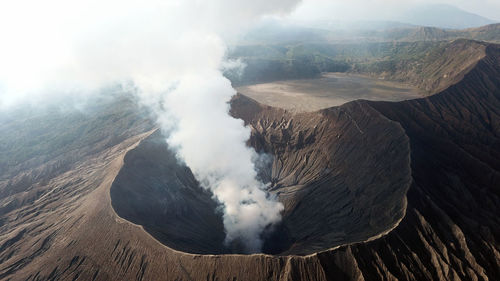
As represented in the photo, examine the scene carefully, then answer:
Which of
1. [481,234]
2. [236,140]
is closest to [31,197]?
[236,140]

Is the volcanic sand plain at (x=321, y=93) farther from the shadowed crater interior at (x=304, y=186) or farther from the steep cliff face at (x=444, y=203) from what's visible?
the steep cliff face at (x=444, y=203)

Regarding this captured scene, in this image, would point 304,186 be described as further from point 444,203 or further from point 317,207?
point 444,203

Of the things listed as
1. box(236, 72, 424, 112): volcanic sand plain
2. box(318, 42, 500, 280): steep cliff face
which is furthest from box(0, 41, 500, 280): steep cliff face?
box(236, 72, 424, 112): volcanic sand plain

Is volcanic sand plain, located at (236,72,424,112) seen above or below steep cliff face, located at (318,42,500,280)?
below

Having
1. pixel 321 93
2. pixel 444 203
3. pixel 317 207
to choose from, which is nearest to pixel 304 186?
pixel 317 207

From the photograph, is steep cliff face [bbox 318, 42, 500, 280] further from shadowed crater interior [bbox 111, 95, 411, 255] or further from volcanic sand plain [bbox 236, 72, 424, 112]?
volcanic sand plain [bbox 236, 72, 424, 112]

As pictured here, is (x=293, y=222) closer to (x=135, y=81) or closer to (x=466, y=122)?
(x=466, y=122)
